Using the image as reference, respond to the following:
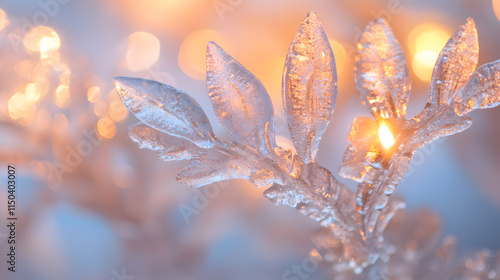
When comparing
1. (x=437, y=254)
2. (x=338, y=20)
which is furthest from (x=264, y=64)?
(x=437, y=254)

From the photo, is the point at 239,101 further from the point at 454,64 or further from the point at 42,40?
the point at 42,40

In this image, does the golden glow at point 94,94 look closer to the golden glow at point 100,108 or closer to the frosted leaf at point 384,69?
the golden glow at point 100,108

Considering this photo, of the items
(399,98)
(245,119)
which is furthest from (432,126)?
(245,119)

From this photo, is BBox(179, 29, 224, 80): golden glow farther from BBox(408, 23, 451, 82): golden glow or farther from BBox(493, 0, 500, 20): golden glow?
BBox(493, 0, 500, 20): golden glow

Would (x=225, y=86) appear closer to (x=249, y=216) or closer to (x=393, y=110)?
(x=393, y=110)

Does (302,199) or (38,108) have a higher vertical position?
(38,108)

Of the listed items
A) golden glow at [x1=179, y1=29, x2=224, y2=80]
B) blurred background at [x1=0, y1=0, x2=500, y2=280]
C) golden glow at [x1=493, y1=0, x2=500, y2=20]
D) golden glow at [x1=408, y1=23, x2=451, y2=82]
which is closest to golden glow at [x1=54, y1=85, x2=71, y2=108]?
blurred background at [x1=0, y1=0, x2=500, y2=280]

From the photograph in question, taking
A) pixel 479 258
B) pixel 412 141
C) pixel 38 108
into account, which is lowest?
pixel 479 258
